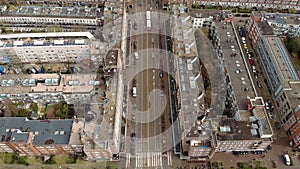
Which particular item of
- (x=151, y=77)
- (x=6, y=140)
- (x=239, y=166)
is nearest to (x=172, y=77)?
(x=151, y=77)

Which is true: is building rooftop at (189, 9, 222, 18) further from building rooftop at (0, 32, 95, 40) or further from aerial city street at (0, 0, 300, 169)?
building rooftop at (0, 32, 95, 40)

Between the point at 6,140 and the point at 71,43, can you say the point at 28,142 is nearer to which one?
the point at 6,140

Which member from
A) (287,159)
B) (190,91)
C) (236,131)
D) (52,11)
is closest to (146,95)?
(190,91)

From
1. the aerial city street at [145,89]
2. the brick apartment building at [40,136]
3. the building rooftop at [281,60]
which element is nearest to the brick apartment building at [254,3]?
the aerial city street at [145,89]

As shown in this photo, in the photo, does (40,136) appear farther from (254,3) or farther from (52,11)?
(254,3)

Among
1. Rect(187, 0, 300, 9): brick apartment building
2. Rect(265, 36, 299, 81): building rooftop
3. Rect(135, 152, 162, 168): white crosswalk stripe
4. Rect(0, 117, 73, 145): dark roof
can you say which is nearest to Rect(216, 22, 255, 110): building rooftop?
Rect(265, 36, 299, 81): building rooftop

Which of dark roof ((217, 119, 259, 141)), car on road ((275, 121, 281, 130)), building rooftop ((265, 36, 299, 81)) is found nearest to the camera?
dark roof ((217, 119, 259, 141))
